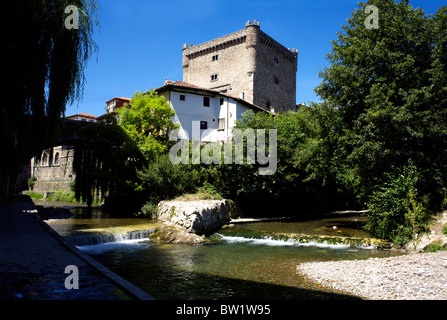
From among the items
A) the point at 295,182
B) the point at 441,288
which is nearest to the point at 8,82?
the point at 441,288

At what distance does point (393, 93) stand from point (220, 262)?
37.1ft

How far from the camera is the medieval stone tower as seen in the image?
45312 mm

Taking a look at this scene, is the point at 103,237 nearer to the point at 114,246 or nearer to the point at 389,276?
the point at 114,246

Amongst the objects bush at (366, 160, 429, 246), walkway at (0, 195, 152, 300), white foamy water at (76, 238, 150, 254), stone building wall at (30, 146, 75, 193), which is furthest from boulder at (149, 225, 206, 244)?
stone building wall at (30, 146, 75, 193)

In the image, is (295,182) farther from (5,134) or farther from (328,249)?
(5,134)

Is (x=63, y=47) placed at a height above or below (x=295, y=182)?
above

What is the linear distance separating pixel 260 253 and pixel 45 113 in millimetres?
8791

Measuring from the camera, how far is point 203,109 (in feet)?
111

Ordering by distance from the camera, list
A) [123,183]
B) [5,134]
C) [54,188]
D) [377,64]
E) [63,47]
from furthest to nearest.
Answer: [54,188]
[123,183]
[377,64]
[63,47]
[5,134]

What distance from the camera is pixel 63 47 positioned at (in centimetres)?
824

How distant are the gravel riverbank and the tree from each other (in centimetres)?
556

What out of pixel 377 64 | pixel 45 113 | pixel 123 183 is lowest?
pixel 123 183

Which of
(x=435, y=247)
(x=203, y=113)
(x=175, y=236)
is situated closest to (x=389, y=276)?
(x=435, y=247)
